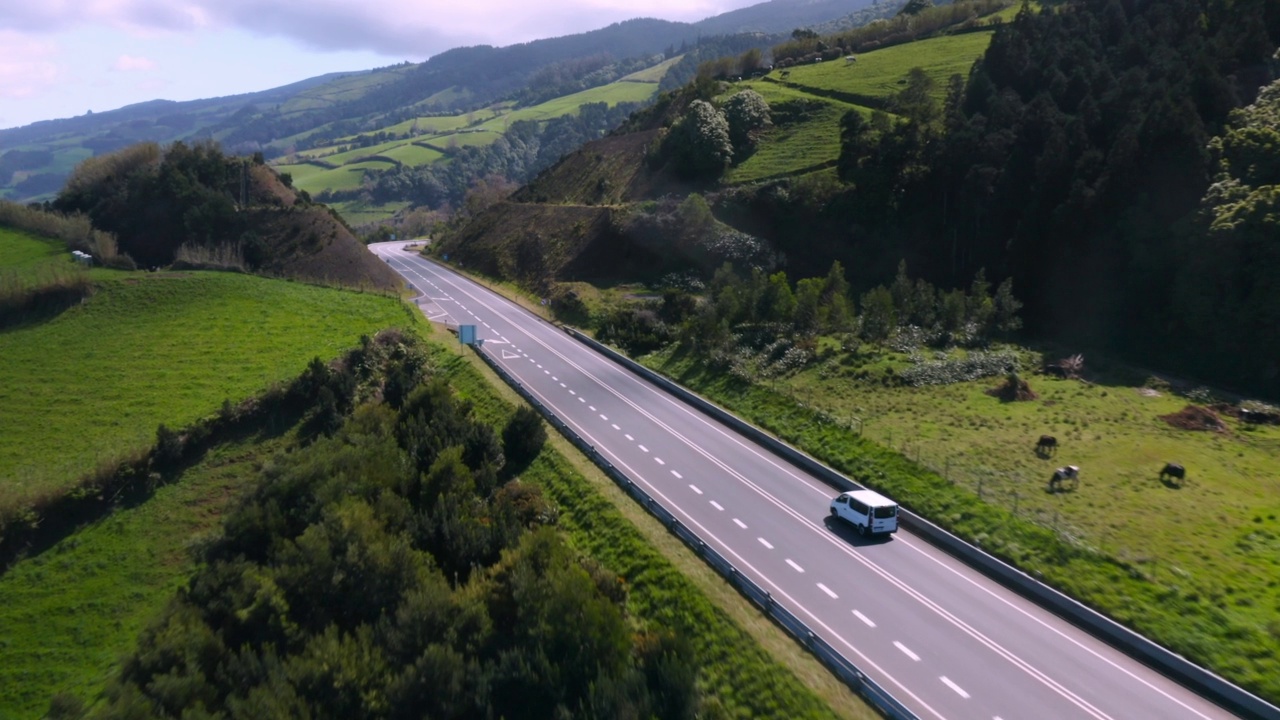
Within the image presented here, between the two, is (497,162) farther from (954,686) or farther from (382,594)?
(954,686)

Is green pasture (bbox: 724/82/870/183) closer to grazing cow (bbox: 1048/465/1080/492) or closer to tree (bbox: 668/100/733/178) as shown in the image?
tree (bbox: 668/100/733/178)

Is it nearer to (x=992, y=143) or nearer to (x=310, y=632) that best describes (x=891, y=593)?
(x=310, y=632)

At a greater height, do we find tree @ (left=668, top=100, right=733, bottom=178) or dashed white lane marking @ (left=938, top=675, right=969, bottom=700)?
tree @ (left=668, top=100, right=733, bottom=178)

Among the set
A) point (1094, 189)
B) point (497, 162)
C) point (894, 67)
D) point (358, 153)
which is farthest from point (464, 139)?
point (1094, 189)

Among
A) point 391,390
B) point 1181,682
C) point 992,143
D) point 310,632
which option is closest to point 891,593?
point 1181,682

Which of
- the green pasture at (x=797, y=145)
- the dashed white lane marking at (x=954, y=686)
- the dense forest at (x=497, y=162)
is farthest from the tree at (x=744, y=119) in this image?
the dense forest at (x=497, y=162)

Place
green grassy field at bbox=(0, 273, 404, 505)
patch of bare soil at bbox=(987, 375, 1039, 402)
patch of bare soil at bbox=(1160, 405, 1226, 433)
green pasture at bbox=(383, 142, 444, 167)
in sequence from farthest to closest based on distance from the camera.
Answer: green pasture at bbox=(383, 142, 444, 167), green grassy field at bbox=(0, 273, 404, 505), patch of bare soil at bbox=(987, 375, 1039, 402), patch of bare soil at bbox=(1160, 405, 1226, 433)

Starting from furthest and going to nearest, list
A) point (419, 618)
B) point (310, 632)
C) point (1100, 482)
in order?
point (1100, 482) → point (310, 632) → point (419, 618)

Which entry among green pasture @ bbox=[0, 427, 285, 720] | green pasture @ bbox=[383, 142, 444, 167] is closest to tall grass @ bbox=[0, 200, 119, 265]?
green pasture @ bbox=[0, 427, 285, 720]
